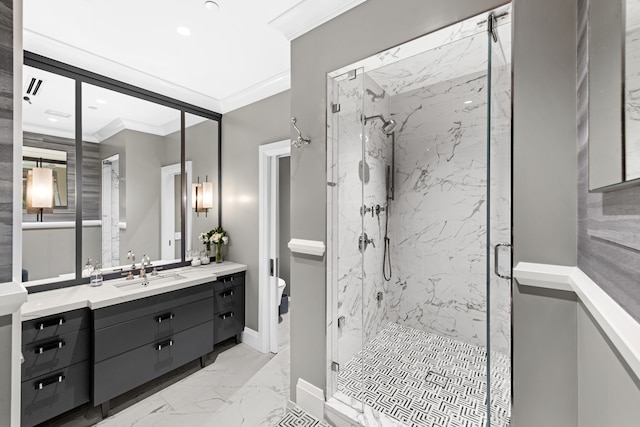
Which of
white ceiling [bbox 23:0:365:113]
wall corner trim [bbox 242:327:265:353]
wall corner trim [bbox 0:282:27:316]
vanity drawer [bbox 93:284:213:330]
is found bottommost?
wall corner trim [bbox 242:327:265:353]

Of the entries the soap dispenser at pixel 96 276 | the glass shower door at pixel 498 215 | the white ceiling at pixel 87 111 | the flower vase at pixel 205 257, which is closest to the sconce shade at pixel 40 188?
the white ceiling at pixel 87 111

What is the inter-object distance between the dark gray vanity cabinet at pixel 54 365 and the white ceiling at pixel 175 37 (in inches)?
75.0

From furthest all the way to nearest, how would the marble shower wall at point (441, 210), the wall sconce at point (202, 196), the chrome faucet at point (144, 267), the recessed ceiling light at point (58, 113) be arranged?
the wall sconce at point (202, 196)
the marble shower wall at point (441, 210)
the chrome faucet at point (144, 267)
the recessed ceiling light at point (58, 113)

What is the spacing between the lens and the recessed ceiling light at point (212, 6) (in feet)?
5.35

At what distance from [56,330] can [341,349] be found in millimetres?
1857

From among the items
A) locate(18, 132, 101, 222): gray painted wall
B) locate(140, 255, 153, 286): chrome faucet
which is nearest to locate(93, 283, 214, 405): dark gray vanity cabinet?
locate(140, 255, 153, 286): chrome faucet

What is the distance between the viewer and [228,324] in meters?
2.78

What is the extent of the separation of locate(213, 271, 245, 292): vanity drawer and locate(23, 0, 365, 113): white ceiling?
196 centimetres

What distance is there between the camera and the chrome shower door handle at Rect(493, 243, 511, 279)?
117 centimetres

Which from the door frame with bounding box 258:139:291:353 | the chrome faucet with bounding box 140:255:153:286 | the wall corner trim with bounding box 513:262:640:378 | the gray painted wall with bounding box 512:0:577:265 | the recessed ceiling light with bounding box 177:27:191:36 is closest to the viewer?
the wall corner trim with bounding box 513:262:640:378

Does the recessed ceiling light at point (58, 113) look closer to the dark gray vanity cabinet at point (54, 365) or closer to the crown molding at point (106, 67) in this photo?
the crown molding at point (106, 67)

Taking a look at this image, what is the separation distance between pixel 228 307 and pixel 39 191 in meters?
1.81

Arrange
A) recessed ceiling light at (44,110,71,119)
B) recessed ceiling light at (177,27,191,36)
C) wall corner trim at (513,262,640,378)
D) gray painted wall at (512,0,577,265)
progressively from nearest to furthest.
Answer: wall corner trim at (513,262,640,378) < gray painted wall at (512,0,577,265) < recessed ceiling light at (177,27,191,36) < recessed ceiling light at (44,110,71,119)

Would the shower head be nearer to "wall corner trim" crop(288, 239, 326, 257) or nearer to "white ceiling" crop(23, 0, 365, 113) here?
"white ceiling" crop(23, 0, 365, 113)
